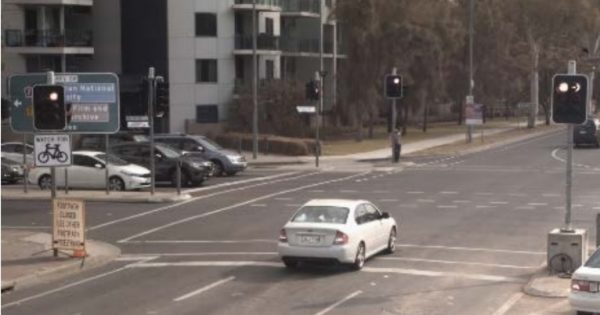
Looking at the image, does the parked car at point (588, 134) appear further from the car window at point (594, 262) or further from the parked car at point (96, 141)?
the car window at point (594, 262)

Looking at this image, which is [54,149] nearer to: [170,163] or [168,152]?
[170,163]

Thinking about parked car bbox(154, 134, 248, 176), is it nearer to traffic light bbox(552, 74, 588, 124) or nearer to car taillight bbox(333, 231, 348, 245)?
car taillight bbox(333, 231, 348, 245)

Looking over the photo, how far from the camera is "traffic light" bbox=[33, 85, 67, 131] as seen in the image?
18594 mm

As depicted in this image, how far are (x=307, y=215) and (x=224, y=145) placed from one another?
44.5 m

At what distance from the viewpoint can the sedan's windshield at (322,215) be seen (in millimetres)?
18141

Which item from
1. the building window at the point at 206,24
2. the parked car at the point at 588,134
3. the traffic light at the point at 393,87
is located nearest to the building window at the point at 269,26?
the building window at the point at 206,24

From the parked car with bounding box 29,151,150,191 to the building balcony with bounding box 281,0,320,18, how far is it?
44732 mm

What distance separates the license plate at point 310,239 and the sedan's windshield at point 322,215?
0.53 m

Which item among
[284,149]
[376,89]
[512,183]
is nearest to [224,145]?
[284,149]

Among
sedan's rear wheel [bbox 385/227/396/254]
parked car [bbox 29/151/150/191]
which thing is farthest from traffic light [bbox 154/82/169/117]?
sedan's rear wheel [bbox 385/227/396/254]

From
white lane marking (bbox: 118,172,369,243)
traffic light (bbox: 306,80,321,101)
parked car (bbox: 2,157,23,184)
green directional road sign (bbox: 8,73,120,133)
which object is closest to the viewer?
white lane marking (bbox: 118,172,369,243)

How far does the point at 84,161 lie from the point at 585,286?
82.7 ft

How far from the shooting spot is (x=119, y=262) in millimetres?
19672

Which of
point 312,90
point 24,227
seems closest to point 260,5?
point 312,90
